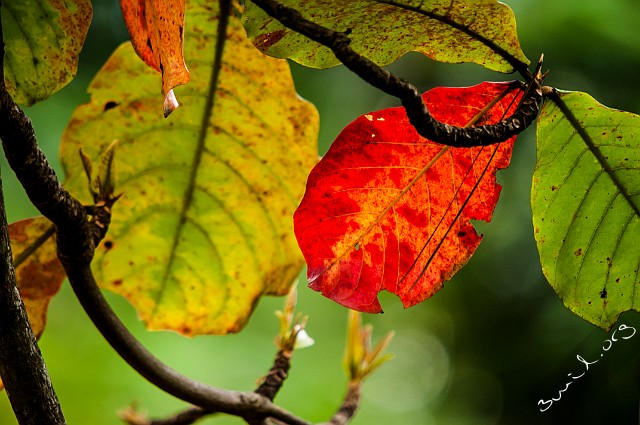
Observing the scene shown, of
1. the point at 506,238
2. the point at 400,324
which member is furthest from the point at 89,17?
the point at 400,324

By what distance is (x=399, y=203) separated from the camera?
0.54 metres

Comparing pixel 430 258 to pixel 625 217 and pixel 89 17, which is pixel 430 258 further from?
pixel 89 17

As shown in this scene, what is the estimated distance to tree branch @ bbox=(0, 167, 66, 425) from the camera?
37cm

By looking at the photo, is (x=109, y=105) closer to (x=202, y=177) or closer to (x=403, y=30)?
(x=202, y=177)

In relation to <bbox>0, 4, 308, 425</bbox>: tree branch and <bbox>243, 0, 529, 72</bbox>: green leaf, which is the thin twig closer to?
<bbox>0, 4, 308, 425</bbox>: tree branch

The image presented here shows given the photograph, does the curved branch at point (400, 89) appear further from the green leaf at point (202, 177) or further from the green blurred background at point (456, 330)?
the green blurred background at point (456, 330)

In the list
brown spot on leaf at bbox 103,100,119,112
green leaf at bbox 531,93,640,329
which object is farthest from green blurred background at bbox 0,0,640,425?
green leaf at bbox 531,93,640,329

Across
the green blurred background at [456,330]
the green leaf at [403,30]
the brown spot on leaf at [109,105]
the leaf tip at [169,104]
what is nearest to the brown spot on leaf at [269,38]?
the green leaf at [403,30]

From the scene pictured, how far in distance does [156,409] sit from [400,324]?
0.87m

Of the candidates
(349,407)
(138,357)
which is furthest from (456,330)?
(138,357)

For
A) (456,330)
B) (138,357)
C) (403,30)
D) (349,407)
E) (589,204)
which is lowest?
(456,330)

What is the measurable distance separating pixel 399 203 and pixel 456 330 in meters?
2.00

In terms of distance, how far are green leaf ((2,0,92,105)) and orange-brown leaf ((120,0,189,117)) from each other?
0.10 meters

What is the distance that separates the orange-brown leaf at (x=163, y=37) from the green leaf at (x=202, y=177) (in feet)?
0.60
